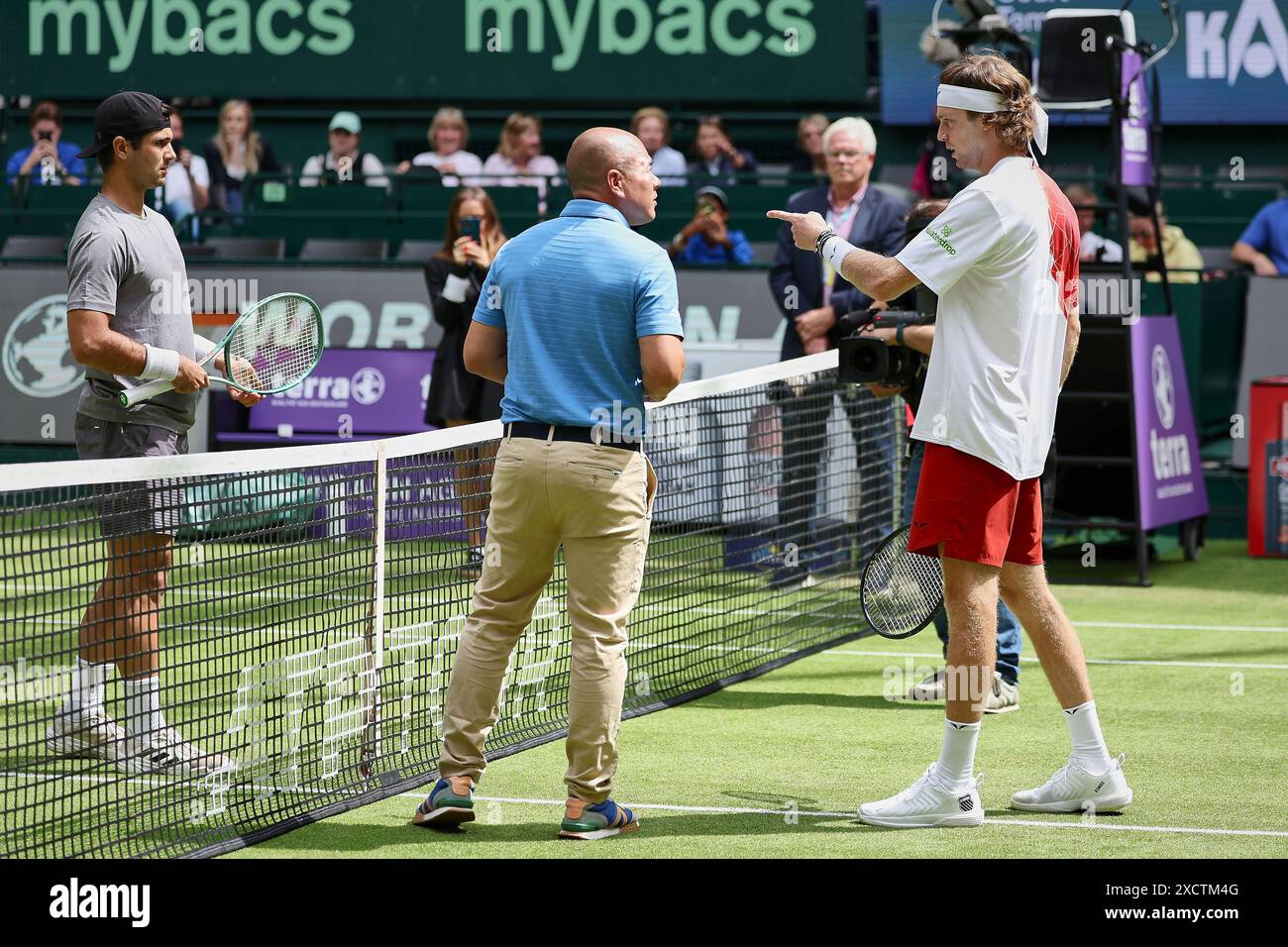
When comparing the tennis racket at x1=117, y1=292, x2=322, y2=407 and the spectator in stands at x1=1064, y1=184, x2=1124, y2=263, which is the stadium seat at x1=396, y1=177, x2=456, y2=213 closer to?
the spectator in stands at x1=1064, y1=184, x2=1124, y2=263

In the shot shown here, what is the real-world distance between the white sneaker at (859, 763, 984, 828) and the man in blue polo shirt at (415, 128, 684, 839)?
0.79 m

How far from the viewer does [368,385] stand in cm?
1328

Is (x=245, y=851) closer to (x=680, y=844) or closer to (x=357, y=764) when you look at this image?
(x=357, y=764)

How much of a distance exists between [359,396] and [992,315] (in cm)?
862

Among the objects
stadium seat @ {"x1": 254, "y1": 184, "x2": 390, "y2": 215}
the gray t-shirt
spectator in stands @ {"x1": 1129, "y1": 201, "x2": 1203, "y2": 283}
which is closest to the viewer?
the gray t-shirt

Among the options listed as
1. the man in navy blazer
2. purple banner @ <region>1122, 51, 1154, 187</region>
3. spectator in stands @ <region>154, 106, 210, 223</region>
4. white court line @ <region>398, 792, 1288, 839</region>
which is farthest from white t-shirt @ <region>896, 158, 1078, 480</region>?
spectator in stands @ <region>154, 106, 210, 223</region>

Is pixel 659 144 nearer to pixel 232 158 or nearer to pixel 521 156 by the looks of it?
pixel 521 156

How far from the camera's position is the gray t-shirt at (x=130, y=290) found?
5.84 meters

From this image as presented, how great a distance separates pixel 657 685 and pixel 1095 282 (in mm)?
4615

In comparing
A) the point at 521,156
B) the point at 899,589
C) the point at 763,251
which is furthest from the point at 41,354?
the point at 899,589

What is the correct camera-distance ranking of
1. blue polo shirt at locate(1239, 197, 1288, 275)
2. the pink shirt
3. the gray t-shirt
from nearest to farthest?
1. the gray t-shirt
2. the pink shirt
3. blue polo shirt at locate(1239, 197, 1288, 275)

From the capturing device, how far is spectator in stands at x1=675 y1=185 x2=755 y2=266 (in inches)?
536

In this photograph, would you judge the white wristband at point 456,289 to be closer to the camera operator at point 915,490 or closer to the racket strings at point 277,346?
the camera operator at point 915,490

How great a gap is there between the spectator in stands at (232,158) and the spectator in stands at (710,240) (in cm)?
448
